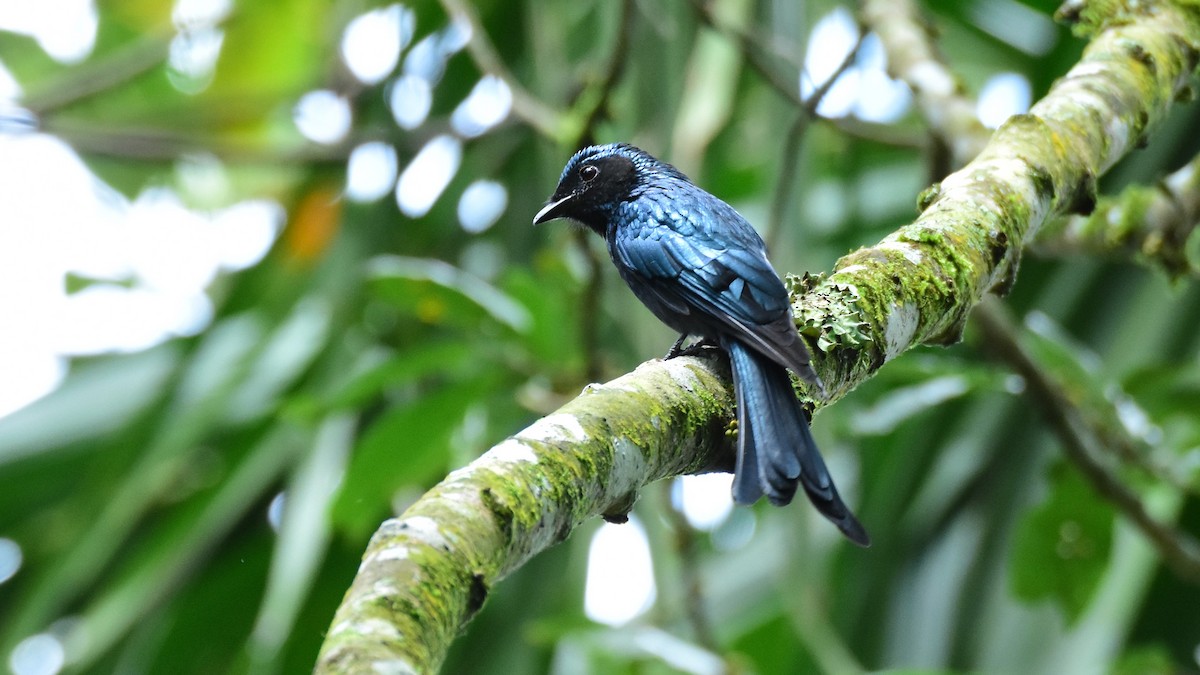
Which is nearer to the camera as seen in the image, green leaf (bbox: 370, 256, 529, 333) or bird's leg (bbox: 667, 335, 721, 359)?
bird's leg (bbox: 667, 335, 721, 359)

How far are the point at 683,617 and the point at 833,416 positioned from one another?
81 centimetres

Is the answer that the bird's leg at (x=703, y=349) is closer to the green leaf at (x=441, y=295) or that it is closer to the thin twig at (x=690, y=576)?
the green leaf at (x=441, y=295)

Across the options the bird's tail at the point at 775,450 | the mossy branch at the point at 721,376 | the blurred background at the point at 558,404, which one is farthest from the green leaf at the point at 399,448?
the bird's tail at the point at 775,450

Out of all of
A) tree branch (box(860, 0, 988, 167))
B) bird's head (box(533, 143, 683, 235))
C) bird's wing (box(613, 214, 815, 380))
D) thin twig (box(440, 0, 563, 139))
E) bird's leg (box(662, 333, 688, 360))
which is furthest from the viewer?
thin twig (box(440, 0, 563, 139))

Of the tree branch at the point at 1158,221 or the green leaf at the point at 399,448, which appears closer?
the tree branch at the point at 1158,221

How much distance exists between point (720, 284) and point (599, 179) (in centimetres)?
101

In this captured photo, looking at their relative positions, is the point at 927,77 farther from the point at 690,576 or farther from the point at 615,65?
the point at 690,576

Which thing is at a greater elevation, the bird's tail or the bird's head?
the bird's head

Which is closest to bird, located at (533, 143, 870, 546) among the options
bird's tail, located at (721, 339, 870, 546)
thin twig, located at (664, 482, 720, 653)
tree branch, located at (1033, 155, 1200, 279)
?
bird's tail, located at (721, 339, 870, 546)

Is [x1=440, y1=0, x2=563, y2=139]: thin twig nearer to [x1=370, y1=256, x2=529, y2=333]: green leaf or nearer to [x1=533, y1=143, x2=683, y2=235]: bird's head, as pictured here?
[x1=533, y1=143, x2=683, y2=235]: bird's head

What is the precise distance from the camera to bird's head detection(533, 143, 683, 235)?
3.64m

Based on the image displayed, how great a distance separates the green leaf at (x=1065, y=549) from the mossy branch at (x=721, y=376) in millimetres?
1382

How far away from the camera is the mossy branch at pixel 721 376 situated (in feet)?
4.01

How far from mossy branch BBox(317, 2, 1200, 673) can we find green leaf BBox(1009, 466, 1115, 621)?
138cm
